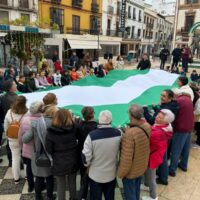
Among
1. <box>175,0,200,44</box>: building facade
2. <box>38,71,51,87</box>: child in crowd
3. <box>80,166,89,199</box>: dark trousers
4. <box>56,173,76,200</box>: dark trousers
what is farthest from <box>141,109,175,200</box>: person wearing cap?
<box>175,0,200,44</box>: building facade

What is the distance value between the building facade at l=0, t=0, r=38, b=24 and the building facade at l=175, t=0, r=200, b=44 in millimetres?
17405

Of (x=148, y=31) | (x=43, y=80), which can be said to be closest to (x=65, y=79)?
(x=43, y=80)

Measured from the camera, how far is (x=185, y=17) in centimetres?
Answer: 2681

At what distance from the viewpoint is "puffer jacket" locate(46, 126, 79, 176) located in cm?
230

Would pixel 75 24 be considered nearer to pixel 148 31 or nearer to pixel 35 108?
pixel 35 108

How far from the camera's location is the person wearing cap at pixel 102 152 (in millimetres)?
2213

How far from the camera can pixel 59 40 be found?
1180 cm

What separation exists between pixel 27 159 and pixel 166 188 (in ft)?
6.68

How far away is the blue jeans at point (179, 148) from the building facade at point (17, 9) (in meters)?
13.0

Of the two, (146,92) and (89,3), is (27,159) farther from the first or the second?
(89,3)

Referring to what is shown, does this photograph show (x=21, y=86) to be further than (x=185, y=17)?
No

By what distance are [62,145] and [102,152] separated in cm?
44

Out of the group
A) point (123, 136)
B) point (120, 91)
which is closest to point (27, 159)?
point (123, 136)

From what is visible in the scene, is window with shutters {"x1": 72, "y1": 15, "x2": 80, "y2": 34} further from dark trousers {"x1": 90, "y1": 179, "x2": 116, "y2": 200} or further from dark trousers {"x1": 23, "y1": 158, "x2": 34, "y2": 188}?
dark trousers {"x1": 90, "y1": 179, "x2": 116, "y2": 200}
